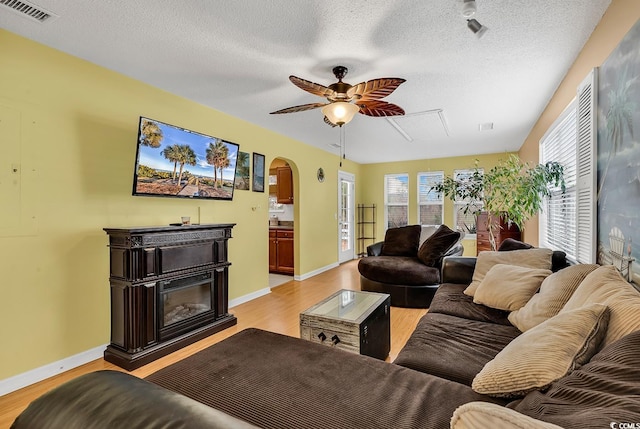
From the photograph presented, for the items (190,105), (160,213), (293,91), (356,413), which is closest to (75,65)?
(190,105)

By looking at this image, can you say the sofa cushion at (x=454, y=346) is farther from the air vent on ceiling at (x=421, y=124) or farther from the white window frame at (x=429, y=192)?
the white window frame at (x=429, y=192)

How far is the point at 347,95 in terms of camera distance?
2.50m

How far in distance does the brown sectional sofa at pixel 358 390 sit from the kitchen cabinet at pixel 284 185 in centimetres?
432

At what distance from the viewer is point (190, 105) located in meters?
3.42

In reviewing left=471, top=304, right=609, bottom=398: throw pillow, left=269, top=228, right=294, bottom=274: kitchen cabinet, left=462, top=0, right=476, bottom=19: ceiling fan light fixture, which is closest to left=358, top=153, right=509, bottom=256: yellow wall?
left=269, top=228, right=294, bottom=274: kitchen cabinet

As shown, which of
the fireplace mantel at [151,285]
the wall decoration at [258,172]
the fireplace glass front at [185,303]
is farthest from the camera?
the wall decoration at [258,172]

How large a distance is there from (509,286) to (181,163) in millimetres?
3026

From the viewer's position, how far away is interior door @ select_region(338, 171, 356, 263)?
22.5 feet

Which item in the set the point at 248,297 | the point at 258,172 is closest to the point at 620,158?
the point at 258,172

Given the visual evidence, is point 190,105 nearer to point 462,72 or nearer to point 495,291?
point 462,72

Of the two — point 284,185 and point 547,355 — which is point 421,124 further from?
point 547,355

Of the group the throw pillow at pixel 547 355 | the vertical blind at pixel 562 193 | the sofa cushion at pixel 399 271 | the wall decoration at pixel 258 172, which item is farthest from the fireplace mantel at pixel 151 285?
the vertical blind at pixel 562 193

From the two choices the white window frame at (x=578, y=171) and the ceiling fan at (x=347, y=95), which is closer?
the white window frame at (x=578, y=171)

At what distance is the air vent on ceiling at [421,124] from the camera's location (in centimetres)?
394
